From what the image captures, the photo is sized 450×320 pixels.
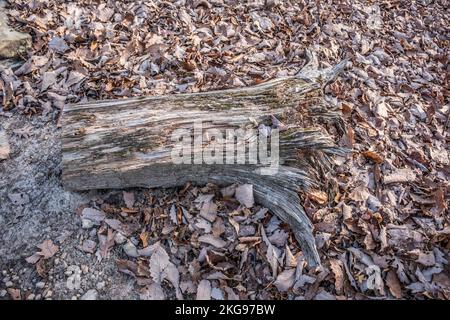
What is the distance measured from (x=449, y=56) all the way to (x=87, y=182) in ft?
20.9

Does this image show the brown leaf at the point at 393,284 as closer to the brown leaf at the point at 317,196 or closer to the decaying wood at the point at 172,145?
the decaying wood at the point at 172,145

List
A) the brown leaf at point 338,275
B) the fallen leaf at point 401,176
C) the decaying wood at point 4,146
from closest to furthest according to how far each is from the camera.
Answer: the brown leaf at point 338,275
the decaying wood at point 4,146
the fallen leaf at point 401,176

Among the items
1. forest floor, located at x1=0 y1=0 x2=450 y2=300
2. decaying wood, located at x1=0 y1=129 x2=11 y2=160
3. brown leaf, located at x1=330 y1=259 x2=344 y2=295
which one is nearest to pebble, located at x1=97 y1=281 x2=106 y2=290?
forest floor, located at x1=0 y1=0 x2=450 y2=300

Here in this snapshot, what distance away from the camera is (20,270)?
3045 mm

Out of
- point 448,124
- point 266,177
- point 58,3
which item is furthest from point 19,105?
point 448,124

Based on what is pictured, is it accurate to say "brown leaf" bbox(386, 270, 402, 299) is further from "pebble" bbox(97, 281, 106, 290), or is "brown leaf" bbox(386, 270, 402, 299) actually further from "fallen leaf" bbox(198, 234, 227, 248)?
"pebble" bbox(97, 281, 106, 290)

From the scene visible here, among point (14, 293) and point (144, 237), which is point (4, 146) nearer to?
point (14, 293)

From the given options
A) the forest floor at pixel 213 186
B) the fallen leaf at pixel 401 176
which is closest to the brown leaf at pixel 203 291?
the forest floor at pixel 213 186

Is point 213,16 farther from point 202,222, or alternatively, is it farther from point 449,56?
point 449,56

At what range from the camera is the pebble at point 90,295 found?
2.96m

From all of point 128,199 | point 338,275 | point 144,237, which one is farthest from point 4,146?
point 338,275

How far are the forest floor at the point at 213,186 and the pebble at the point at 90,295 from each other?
27 mm

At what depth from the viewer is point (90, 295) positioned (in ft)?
9.75

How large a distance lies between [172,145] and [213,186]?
24.3 inches
